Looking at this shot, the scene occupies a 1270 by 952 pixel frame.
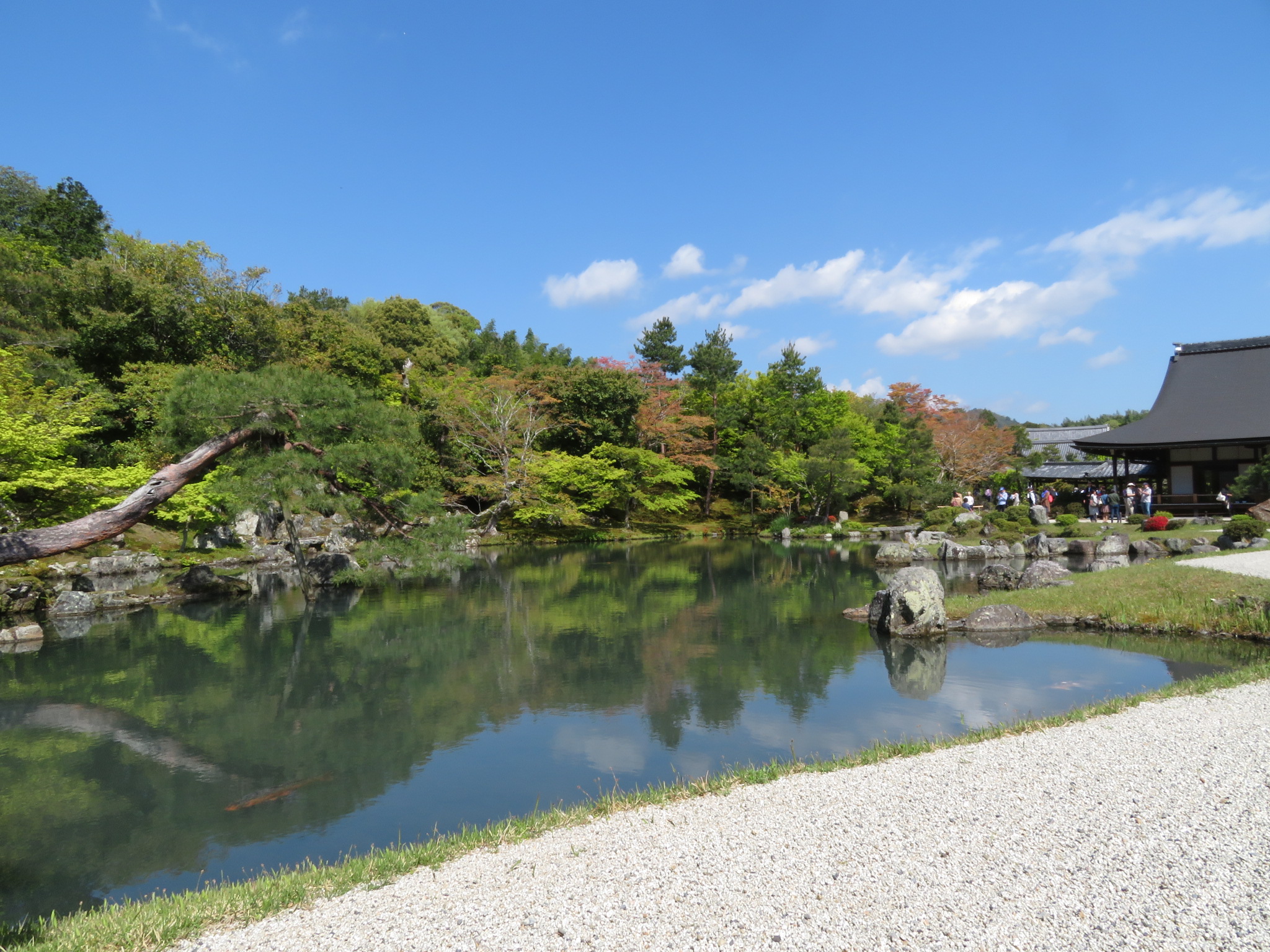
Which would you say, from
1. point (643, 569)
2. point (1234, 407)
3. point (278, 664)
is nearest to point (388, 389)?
point (643, 569)

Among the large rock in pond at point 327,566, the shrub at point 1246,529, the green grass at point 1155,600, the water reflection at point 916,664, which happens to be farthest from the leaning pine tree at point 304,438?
the shrub at point 1246,529

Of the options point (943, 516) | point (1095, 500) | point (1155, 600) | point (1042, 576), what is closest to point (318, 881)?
point (1155, 600)

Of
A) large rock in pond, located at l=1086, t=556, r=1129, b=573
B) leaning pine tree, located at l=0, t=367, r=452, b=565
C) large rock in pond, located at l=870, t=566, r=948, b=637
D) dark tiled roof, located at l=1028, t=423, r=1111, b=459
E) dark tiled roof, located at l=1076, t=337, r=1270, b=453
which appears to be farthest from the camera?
dark tiled roof, located at l=1028, t=423, r=1111, b=459

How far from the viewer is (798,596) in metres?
14.2

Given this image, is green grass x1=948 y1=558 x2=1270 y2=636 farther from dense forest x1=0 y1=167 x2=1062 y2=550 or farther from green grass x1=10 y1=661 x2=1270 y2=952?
dense forest x1=0 y1=167 x2=1062 y2=550

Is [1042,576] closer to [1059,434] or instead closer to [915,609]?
[915,609]

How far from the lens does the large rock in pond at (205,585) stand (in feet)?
50.1

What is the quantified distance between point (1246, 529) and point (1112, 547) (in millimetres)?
2673

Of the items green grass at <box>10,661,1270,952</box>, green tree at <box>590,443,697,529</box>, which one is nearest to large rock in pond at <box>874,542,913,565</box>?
green tree at <box>590,443,697,529</box>

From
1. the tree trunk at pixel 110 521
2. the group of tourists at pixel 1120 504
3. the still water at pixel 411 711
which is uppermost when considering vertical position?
the tree trunk at pixel 110 521

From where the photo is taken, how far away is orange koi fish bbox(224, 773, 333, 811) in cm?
542

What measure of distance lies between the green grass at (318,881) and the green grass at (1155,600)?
18.4ft

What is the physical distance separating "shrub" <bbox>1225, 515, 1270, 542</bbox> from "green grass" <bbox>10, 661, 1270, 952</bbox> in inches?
569

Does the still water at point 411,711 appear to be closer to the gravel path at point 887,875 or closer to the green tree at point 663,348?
the gravel path at point 887,875
